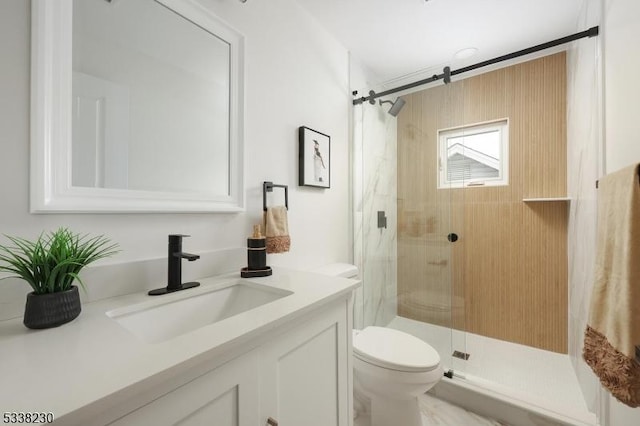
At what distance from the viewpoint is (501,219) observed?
2.25 meters

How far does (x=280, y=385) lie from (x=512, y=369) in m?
1.97

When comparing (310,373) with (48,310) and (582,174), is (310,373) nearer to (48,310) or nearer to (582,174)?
(48,310)

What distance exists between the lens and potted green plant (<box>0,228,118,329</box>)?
604 mm

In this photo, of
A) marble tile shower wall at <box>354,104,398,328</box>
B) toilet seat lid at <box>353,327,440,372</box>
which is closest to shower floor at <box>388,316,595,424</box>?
marble tile shower wall at <box>354,104,398,328</box>

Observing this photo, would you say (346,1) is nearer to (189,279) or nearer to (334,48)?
(334,48)

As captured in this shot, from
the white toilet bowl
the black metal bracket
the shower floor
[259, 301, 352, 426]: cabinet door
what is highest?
the black metal bracket

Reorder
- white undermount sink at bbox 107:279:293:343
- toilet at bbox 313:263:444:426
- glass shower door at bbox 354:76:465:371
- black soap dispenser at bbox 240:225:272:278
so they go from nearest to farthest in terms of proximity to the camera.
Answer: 1. white undermount sink at bbox 107:279:293:343
2. black soap dispenser at bbox 240:225:272:278
3. toilet at bbox 313:263:444:426
4. glass shower door at bbox 354:76:465:371

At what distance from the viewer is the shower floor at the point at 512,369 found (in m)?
1.48

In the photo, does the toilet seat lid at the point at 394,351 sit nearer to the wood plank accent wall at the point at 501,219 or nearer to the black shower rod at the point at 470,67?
the wood plank accent wall at the point at 501,219

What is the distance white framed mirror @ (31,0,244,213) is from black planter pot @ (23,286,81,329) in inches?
10.5

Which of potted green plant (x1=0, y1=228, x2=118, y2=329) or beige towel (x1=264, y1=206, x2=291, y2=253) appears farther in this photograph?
beige towel (x1=264, y1=206, x2=291, y2=253)

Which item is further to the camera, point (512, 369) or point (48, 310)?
point (512, 369)

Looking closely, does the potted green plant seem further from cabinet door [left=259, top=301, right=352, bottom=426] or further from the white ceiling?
the white ceiling

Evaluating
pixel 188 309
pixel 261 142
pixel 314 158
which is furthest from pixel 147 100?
pixel 314 158
